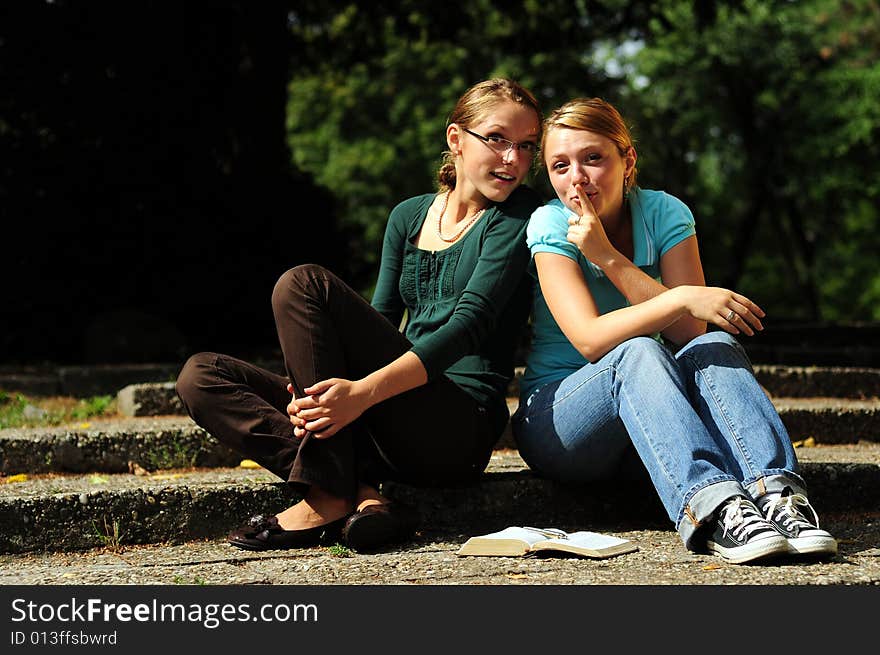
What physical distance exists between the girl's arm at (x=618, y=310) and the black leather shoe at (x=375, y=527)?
0.80m

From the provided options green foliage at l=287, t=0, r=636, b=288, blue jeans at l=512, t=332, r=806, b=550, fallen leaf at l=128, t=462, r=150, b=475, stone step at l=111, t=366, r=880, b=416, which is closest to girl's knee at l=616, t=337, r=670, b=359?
blue jeans at l=512, t=332, r=806, b=550

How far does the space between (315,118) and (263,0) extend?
1567 cm

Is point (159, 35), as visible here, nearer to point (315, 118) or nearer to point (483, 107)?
point (483, 107)

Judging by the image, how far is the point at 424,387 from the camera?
11.9 feet

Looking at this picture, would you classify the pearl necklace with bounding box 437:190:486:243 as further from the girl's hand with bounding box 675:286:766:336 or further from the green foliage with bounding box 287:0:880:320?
the green foliage with bounding box 287:0:880:320

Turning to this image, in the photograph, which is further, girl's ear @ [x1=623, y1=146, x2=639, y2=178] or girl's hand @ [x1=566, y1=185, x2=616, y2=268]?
girl's ear @ [x1=623, y1=146, x2=639, y2=178]

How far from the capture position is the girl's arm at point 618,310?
11.5 feet

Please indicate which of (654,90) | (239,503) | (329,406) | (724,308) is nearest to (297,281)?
(329,406)

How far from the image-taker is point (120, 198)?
31.8 feet

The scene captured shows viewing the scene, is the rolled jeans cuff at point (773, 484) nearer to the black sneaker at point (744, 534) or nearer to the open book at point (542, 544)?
the black sneaker at point (744, 534)

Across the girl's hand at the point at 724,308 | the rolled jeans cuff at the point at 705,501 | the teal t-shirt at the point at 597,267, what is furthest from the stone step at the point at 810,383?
the rolled jeans cuff at the point at 705,501

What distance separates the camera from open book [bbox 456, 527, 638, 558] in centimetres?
350

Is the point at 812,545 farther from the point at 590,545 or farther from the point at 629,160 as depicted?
the point at 629,160

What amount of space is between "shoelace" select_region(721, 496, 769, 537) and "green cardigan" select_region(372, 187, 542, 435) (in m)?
0.88
